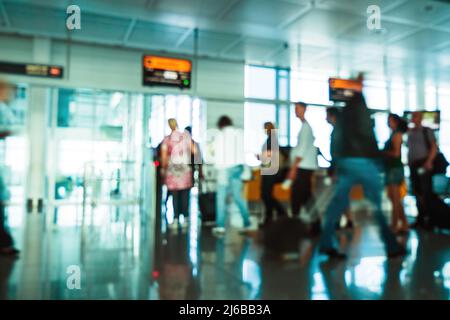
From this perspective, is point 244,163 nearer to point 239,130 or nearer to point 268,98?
point 239,130

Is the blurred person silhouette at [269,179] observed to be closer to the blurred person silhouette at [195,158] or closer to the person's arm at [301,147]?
the person's arm at [301,147]

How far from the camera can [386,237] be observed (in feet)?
9.37

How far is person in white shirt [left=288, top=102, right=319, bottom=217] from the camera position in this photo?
10.6 feet

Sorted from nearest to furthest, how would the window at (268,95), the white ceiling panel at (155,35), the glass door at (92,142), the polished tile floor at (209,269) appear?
1. the polished tile floor at (209,269)
2. the white ceiling panel at (155,35)
3. the glass door at (92,142)
4. the window at (268,95)

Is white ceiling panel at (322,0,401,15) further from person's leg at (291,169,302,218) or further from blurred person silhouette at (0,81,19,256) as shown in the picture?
blurred person silhouette at (0,81,19,256)

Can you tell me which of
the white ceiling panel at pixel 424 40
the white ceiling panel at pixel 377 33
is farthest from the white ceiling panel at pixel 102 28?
the white ceiling panel at pixel 424 40

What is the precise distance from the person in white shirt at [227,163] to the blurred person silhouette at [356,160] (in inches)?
51.7

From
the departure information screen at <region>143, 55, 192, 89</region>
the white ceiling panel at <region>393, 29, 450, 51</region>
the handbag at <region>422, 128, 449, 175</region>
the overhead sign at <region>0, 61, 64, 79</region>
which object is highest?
the white ceiling panel at <region>393, 29, 450, 51</region>

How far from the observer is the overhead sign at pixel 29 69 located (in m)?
5.77

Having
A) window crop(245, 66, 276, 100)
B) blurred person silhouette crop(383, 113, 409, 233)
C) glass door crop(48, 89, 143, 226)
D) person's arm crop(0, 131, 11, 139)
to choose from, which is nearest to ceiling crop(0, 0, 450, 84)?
window crop(245, 66, 276, 100)

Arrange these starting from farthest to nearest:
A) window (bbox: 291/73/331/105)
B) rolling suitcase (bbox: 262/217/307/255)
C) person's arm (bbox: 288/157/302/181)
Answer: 1. window (bbox: 291/73/331/105)
2. person's arm (bbox: 288/157/302/181)
3. rolling suitcase (bbox: 262/217/307/255)

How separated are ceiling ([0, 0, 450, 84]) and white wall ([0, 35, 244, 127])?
0.27m
